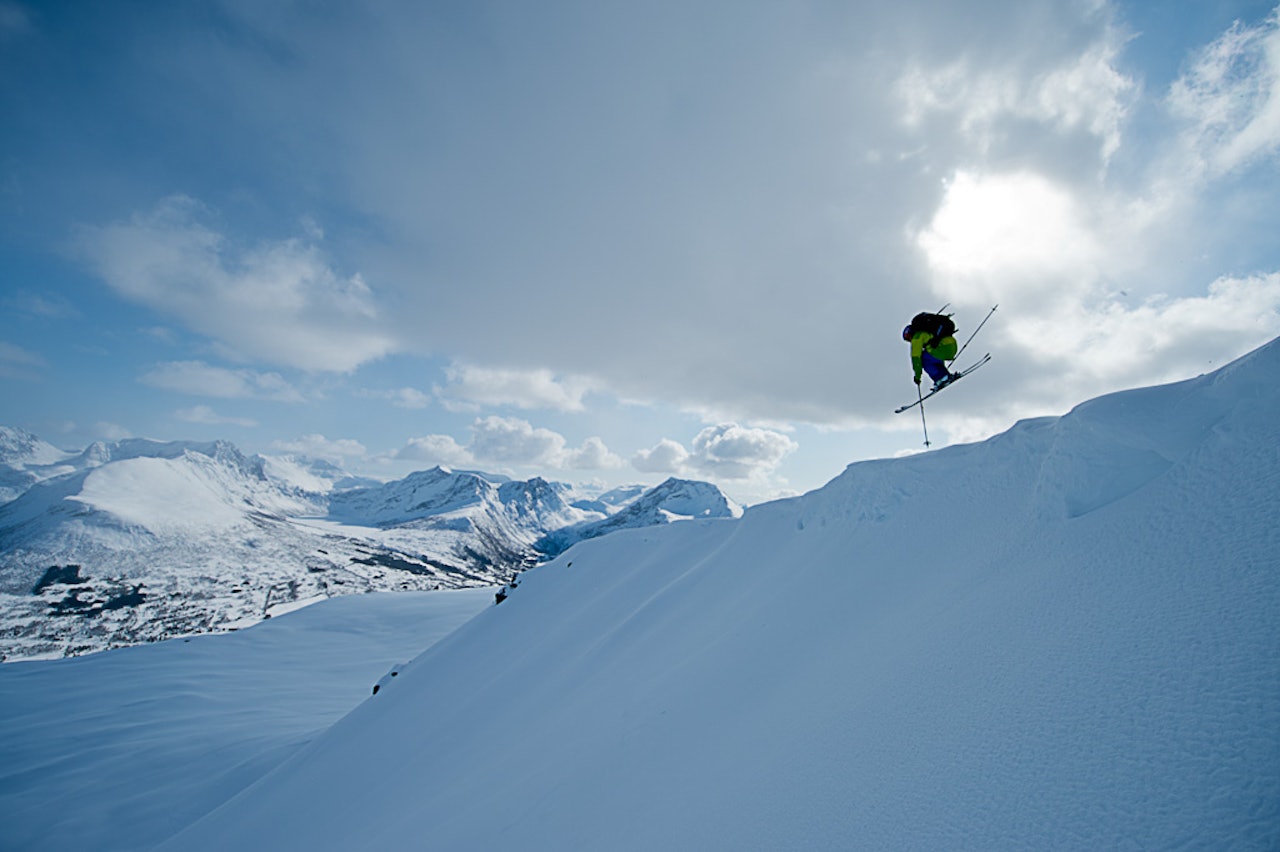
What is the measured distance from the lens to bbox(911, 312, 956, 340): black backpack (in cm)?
1108

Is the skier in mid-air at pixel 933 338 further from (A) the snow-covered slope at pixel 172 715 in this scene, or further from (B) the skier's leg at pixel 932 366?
(A) the snow-covered slope at pixel 172 715

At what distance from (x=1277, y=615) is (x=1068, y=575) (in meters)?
1.57

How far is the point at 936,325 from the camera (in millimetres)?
11102

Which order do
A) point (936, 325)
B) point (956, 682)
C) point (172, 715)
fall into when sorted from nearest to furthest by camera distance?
point (956, 682) → point (936, 325) → point (172, 715)

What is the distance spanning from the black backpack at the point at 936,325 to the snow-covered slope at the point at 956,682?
13.7 ft

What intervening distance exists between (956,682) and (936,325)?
31.1ft

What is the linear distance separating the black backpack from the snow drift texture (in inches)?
162

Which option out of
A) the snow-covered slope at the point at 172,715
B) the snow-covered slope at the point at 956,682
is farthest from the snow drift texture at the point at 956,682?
the snow-covered slope at the point at 172,715

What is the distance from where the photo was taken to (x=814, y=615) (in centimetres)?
688

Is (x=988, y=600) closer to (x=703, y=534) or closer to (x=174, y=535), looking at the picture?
(x=703, y=534)

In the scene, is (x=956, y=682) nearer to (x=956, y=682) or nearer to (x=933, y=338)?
(x=956, y=682)

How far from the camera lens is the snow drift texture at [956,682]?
2.62 metres

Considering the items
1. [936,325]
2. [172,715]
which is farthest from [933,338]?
[172,715]

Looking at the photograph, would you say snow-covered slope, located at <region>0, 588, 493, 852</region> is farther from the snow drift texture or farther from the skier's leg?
the skier's leg
